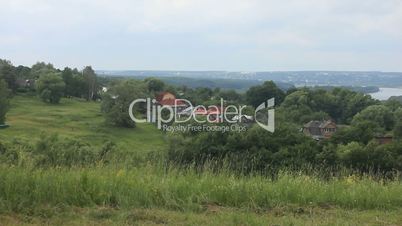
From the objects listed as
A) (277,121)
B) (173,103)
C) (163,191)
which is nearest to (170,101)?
(173,103)

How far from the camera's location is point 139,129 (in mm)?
60656

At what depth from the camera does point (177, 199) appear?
557 cm

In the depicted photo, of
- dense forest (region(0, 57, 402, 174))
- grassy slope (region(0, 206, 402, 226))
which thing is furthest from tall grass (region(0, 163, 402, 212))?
dense forest (region(0, 57, 402, 174))

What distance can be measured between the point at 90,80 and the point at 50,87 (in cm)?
1407

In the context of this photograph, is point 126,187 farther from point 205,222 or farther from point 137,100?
point 137,100

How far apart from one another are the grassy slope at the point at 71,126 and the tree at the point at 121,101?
3.53ft

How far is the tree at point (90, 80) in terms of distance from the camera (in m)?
90.4

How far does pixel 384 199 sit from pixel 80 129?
5704 cm

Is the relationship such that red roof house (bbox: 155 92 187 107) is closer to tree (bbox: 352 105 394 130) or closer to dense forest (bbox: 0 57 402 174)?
dense forest (bbox: 0 57 402 174)

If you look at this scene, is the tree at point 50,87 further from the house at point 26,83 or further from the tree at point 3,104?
the tree at point 3,104

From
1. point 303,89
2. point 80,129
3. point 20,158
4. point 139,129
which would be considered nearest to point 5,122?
point 80,129

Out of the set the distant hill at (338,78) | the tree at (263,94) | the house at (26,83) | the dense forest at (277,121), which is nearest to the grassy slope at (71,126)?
the dense forest at (277,121)

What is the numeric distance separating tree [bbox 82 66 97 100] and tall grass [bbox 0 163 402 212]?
8613 cm

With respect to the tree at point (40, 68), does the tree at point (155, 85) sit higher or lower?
lower
